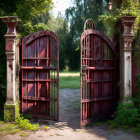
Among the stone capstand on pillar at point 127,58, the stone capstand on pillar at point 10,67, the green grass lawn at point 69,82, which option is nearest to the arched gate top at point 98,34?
the stone capstand on pillar at point 127,58

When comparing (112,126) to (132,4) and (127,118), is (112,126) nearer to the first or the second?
(127,118)

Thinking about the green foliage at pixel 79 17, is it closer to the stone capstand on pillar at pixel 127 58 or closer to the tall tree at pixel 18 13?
the tall tree at pixel 18 13

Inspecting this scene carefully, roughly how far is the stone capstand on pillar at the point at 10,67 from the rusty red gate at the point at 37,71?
43 centimetres

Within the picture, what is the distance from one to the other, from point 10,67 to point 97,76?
268 centimetres

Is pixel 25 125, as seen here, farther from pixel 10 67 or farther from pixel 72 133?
pixel 10 67

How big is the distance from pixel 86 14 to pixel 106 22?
1106 centimetres

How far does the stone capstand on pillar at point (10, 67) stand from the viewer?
20.4 feet

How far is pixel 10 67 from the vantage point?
20.8ft

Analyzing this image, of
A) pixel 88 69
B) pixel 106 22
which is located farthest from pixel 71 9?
pixel 88 69

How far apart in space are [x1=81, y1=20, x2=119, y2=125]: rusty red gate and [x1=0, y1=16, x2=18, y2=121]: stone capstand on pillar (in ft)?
6.75

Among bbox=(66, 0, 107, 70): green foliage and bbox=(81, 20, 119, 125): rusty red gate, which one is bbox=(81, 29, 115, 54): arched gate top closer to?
bbox=(81, 20, 119, 125): rusty red gate

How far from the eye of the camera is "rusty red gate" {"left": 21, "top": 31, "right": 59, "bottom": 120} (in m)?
6.67

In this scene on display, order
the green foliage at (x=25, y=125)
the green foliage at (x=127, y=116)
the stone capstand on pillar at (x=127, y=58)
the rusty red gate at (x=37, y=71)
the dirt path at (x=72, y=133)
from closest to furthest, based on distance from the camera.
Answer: the dirt path at (x=72, y=133)
the green foliage at (x=25, y=125)
the green foliage at (x=127, y=116)
the stone capstand on pillar at (x=127, y=58)
the rusty red gate at (x=37, y=71)

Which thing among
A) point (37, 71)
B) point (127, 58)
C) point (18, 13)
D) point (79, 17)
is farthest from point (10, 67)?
point (79, 17)
